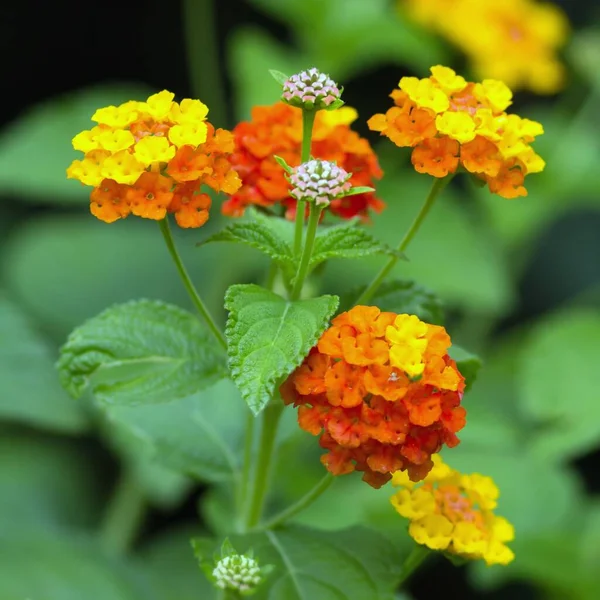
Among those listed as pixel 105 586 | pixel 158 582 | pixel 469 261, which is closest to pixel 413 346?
pixel 105 586

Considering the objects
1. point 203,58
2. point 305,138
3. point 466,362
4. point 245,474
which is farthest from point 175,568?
point 203,58

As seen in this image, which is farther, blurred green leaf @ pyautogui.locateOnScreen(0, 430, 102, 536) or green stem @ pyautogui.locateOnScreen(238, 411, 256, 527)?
blurred green leaf @ pyautogui.locateOnScreen(0, 430, 102, 536)

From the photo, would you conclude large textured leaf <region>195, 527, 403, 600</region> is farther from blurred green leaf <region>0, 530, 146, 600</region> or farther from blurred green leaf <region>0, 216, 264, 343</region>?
blurred green leaf <region>0, 216, 264, 343</region>

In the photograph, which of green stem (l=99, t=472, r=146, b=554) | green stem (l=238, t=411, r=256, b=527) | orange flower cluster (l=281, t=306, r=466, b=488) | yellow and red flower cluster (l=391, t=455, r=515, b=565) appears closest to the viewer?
orange flower cluster (l=281, t=306, r=466, b=488)

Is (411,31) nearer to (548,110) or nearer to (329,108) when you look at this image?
(548,110)

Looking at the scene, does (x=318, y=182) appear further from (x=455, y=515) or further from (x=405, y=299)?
(x=455, y=515)

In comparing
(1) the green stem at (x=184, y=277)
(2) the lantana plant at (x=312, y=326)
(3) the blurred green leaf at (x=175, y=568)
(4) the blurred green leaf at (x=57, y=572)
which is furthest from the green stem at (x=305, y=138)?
(3) the blurred green leaf at (x=175, y=568)

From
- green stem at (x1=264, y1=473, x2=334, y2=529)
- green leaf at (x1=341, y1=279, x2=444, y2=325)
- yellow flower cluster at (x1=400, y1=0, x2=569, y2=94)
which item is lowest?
yellow flower cluster at (x1=400, y1=0, x2=569, y2=94)

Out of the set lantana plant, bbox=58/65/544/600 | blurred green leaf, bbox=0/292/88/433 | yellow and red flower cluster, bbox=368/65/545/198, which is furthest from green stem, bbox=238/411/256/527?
blurred green leaf, bbox=0/292/88/433
